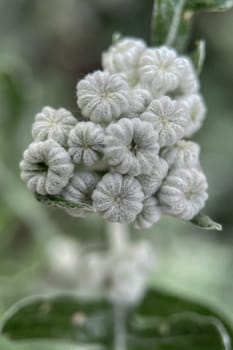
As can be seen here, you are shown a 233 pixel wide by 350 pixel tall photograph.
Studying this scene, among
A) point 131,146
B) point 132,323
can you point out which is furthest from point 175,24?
point 132,323

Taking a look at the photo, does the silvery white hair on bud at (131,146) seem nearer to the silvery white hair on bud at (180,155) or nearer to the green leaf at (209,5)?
the silvery white hair on bud at (180,155)

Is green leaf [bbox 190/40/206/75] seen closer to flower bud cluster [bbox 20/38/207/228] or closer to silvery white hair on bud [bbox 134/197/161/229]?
flower bud cluster [bbox 20/38/207/228]

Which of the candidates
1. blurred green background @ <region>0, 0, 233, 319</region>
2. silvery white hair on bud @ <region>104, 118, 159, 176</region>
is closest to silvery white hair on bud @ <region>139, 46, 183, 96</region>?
silvery white hair on bud @ <region>104, 118, 159, 176</region>

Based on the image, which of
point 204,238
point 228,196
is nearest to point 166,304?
point 204,238

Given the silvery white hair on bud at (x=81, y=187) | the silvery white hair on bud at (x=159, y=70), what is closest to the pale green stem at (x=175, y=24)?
the silvery white hair on bud at (x=159, y=70)

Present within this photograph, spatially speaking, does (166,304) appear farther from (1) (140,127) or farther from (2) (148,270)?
(1) (140,127)

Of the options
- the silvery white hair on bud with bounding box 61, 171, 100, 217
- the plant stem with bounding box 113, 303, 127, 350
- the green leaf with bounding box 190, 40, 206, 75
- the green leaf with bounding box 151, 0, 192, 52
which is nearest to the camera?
the silvery white hair on bud with bounding box 61, 171, 100, 217
